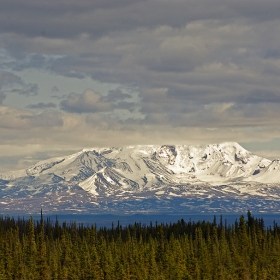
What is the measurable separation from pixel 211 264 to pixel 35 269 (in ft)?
134

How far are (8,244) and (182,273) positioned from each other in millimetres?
54007

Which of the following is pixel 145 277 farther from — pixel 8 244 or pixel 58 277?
pixel 8 244

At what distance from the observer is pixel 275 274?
171250 mm

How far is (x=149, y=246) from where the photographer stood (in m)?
198

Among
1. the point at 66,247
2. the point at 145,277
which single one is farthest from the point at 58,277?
the point at 66,247

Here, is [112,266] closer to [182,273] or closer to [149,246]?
[182,273]

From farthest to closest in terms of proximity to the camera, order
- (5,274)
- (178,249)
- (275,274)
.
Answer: (178,249)
(275,274)
(5,274)

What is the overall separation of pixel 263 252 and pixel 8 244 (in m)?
63.2

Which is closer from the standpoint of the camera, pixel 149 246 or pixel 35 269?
pixel 35 269

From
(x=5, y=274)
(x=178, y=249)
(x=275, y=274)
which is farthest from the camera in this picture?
(x=178, y=249)

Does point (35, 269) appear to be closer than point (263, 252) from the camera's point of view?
Yes

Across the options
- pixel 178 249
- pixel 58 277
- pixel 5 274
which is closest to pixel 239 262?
pixel 178 249

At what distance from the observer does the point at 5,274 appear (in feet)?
513

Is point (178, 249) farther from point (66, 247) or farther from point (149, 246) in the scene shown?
point (66, 247)
